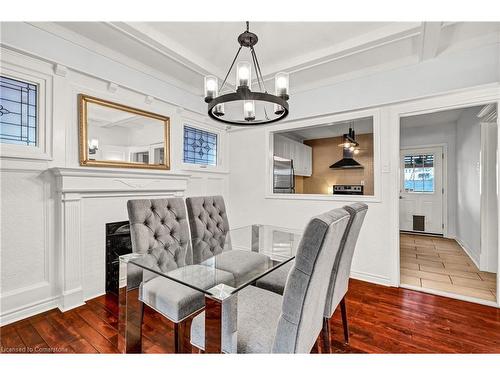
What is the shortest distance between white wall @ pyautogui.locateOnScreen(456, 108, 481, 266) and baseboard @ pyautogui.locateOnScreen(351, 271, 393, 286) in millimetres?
1723

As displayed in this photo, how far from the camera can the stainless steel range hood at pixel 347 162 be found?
522 centimetres

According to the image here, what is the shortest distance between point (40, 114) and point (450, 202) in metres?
6.64

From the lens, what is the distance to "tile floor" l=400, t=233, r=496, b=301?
2531mm

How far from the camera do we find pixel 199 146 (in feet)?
11.5

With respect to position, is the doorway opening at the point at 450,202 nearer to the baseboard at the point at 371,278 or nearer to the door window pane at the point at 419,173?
the door window pane at the point at 419,173

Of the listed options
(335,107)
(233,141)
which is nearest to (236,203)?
(233,141)

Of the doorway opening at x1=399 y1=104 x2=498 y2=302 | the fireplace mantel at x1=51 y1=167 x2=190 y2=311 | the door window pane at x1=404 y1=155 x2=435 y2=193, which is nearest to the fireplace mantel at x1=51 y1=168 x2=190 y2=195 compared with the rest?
the fireplace mantel at x1=51 y1=167 x2=190 y2=311

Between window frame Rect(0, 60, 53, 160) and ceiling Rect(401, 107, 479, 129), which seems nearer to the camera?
window frame Rect(0, 60, 53, 160)

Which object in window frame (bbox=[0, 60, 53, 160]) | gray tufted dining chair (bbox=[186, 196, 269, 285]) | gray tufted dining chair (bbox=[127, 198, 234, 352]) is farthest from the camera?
window frame (bbox=[0, 60, 53, 160])

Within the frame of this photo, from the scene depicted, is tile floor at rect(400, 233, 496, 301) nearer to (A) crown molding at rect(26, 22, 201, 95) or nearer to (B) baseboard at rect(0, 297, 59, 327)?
(B) baseboard at rect(0, 297, 59, 327)

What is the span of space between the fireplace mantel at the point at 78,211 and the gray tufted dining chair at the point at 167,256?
0.73 meters

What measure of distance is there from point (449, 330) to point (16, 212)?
3.46 metres

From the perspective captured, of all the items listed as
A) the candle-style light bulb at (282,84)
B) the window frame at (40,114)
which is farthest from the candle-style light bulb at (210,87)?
the window frame at (40,114)

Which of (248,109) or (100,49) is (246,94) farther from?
(100,49)
